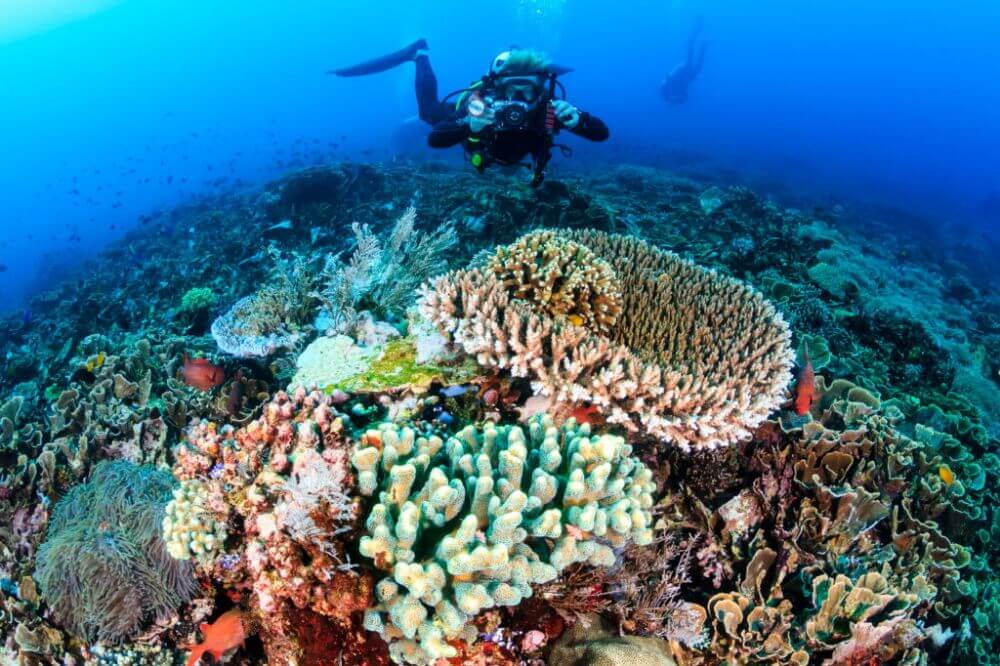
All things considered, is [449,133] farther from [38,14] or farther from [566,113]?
[38,14]

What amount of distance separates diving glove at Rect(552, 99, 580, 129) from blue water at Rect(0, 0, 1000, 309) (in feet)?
85.9

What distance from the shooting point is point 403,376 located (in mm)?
3625

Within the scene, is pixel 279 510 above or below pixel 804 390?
above

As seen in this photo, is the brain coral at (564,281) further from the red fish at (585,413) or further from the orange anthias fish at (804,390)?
the orange anthias fish at (804,390)

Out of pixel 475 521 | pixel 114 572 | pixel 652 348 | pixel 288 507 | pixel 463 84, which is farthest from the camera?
pixel 463 84

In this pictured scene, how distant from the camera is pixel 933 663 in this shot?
307 centimetres

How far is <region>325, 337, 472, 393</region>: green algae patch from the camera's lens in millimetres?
3531

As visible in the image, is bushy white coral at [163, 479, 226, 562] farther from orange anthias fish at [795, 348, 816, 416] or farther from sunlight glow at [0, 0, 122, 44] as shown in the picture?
sunlight glow at [0, 0, 122, 44]

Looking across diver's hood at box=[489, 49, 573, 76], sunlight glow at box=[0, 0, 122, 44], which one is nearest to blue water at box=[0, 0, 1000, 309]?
sunlight glow at box=[0, 0, 122, 44]

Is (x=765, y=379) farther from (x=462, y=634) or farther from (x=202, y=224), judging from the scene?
(x=202, y=224)

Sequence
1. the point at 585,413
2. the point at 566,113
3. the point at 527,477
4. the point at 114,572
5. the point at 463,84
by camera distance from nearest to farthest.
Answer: the point at 527,477
the point at 114,572
the point at 585,413
the point at 566,113
the point at 463,84

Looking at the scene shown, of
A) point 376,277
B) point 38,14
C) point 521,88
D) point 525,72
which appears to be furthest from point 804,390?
point 38,14

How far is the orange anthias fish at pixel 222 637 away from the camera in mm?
2482

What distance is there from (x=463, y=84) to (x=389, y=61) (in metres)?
81.6
